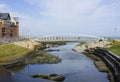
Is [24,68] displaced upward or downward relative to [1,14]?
downward

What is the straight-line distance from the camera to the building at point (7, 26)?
101m

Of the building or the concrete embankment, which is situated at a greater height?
the building

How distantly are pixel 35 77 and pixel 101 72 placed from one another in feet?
41.7

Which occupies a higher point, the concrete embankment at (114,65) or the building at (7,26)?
the building at (7,26)

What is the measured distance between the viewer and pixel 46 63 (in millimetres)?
58531

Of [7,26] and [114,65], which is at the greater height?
[7,26]

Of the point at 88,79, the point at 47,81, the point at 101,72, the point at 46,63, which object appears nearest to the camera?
the point at 47,81

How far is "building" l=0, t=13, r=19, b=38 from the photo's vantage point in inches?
3986

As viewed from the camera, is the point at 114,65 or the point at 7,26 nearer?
the point at 114,65

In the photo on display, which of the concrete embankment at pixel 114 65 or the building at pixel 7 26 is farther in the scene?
the building at pixel 7 26

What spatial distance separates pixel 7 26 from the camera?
343ft

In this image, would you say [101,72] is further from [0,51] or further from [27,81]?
[0,51]

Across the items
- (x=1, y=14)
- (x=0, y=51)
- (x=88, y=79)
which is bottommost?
(x=88, y=79)

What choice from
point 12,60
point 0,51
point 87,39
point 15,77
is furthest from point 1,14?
point 15,77
